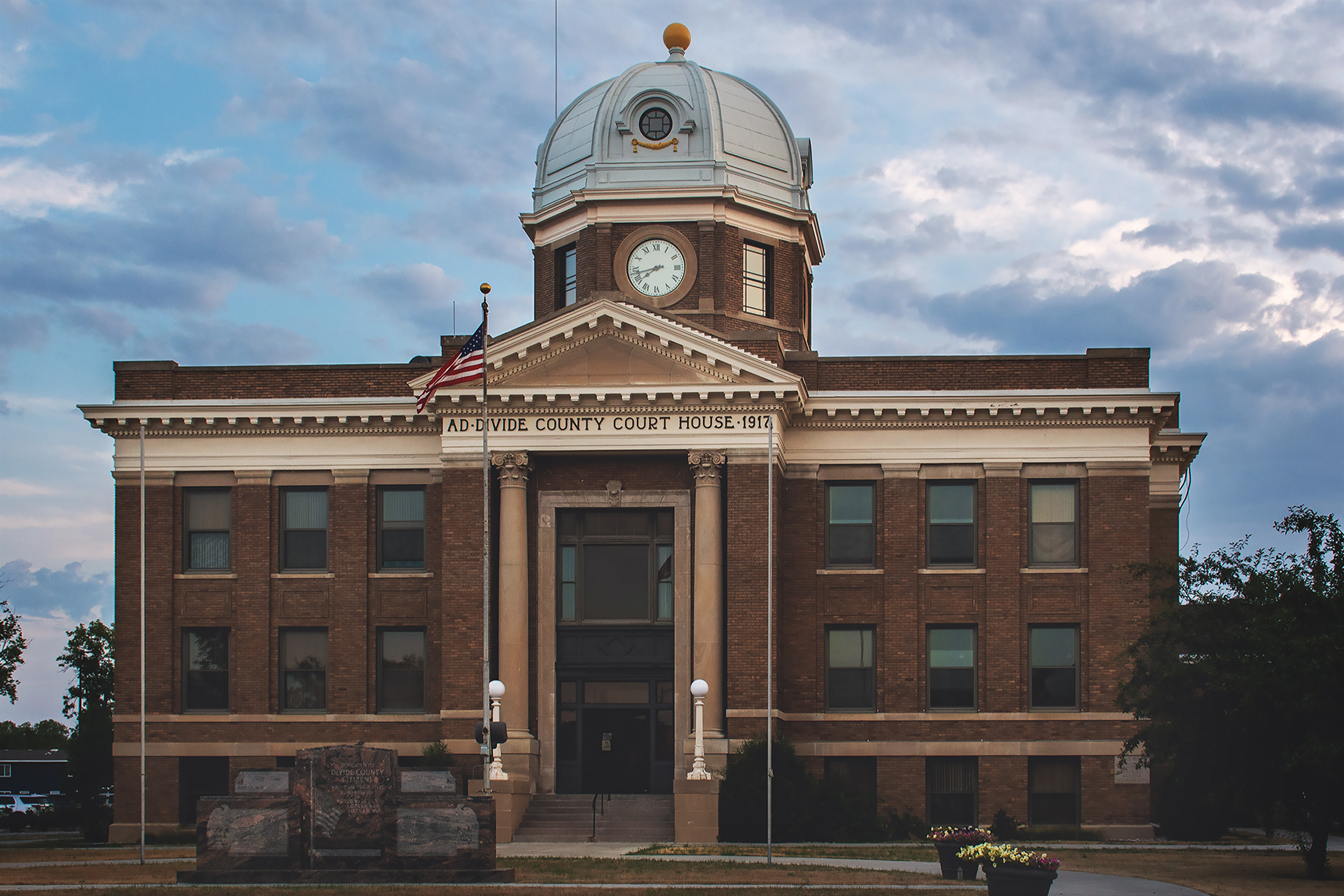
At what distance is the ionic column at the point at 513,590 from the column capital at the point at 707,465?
13.1 feet

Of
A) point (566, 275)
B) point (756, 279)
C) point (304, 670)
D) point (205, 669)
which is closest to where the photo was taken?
point (304, 670)

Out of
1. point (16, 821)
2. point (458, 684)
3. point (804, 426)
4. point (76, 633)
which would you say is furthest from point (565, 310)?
point (76, 633)

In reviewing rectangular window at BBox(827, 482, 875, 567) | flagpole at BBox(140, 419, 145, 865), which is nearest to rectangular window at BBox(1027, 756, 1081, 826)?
rectangular window at BBox(827, 482, 875, 567)

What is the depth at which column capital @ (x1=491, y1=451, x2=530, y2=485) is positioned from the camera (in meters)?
37.2

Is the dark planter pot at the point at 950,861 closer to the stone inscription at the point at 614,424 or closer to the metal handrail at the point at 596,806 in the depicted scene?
the metal handrail at the point at 596,806

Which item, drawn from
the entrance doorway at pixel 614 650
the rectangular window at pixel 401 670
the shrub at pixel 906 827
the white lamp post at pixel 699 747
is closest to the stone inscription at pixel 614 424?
the entrance doorway at pixel 614 650

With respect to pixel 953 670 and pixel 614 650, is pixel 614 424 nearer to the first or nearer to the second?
pixel 614 650

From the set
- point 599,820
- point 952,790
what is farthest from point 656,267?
point 952,790

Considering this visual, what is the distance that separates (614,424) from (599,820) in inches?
357

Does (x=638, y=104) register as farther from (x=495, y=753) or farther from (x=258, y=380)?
(x=495, y=753)

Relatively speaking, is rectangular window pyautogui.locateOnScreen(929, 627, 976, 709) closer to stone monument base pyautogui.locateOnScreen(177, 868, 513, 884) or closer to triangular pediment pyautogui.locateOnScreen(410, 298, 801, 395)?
triangular pediment pyautogui.locateOnScreen(410, 298, 801, 395)

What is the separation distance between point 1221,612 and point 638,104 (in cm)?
2232

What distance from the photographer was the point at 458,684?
37.0 m

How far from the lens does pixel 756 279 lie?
143 feet
